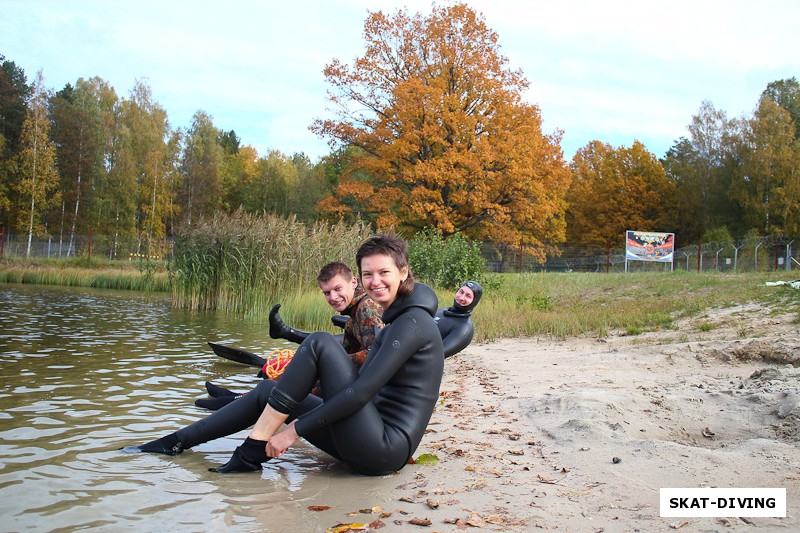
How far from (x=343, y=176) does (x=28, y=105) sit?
28540 millimetres

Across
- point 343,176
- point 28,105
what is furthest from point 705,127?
point 28,105

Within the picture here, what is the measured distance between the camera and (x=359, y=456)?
3.99 meters

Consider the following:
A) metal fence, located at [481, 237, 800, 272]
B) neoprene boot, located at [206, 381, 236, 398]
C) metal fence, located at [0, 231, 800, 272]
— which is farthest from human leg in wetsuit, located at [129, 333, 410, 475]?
metal fence, located at [0, 231, 800, 272]

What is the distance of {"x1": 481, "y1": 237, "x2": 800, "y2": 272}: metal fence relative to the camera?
31312 millimetres

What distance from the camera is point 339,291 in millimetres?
5297

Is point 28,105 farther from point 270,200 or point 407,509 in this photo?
point 407,509

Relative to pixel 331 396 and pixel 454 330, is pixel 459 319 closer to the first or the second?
pixel 454 330

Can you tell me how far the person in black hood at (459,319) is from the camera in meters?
6.75

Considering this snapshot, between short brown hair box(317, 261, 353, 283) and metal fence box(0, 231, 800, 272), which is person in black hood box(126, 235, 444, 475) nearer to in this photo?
short brown hair box(317, 261, 353, 283)

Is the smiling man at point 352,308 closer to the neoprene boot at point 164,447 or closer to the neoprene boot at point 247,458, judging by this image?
the neoprene boot at point 247,458

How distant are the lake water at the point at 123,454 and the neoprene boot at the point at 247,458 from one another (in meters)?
0.06

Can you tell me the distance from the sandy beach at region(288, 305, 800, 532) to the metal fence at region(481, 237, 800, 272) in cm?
2355

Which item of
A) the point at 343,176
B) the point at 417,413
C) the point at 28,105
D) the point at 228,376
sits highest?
the point at 28,105

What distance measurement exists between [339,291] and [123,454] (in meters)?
1.87
